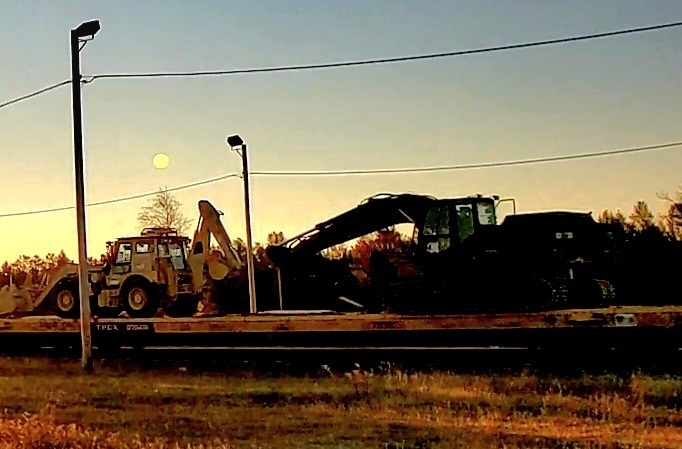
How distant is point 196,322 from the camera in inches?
737

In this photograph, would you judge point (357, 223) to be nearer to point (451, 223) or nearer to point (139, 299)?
point (451, 223)

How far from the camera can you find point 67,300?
25.9 meters

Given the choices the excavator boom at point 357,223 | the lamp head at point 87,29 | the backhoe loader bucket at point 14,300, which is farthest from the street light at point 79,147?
the backhoe loader bucket at point 14,300

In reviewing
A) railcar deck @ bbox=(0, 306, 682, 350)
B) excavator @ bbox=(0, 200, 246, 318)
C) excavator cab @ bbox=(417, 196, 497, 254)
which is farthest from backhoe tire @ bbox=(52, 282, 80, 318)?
excavator cab @ bbox=(417, 196, 497, 254)

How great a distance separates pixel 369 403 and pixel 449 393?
126 centimetres

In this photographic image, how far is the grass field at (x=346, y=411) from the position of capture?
10914 mm

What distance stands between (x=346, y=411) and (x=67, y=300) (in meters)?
15.0

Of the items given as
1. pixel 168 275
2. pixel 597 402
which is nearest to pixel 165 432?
pixel 597 402

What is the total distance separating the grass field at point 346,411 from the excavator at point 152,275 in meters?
8.30

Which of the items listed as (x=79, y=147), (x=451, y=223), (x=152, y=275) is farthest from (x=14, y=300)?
(x=451, y=223)

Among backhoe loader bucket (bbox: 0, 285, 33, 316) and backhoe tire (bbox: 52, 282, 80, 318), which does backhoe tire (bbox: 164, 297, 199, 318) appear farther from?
backhoe loader bucket (bbox: 0, 285, 33, 316)

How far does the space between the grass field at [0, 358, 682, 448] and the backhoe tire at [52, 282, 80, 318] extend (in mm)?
8839

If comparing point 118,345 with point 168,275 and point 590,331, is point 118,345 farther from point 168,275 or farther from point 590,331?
point 590,331

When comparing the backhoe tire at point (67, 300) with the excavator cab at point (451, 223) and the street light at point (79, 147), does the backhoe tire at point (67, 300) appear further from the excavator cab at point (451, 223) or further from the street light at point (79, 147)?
the excavator cab at point (451, 223)
